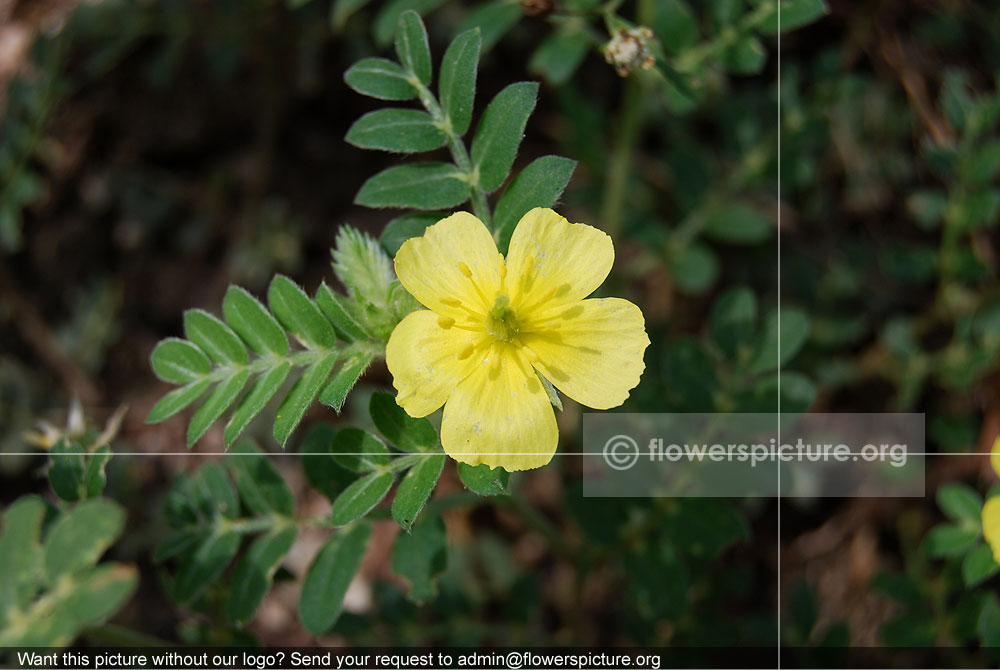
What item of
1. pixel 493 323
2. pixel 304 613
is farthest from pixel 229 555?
pixel 493 323

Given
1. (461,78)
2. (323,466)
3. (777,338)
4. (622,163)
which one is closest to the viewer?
(461,78)

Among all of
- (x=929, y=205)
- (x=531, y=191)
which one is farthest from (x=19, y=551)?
(x=929, y=205)

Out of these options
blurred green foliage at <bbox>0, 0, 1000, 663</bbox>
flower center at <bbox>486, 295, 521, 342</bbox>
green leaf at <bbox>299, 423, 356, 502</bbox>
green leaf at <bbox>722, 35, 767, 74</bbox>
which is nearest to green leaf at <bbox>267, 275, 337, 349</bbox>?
blurred green foliage at <bbox>0, 0, 1000, 663</bbox>

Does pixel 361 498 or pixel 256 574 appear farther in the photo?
pixel 256 574

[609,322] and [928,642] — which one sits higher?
[609,322]

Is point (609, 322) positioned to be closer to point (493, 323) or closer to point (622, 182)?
point (493, 323)

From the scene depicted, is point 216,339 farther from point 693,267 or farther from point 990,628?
point 990,628

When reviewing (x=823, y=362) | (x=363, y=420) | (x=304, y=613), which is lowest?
(x=823, y=362)
